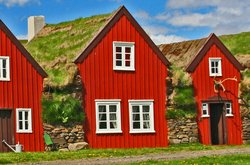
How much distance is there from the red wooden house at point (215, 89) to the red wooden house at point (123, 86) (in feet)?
8.70

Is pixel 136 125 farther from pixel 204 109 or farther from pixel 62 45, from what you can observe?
pixel 62 45

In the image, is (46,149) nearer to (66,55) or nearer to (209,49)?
(66,55)

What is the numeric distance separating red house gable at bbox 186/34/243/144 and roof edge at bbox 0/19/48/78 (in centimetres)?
972

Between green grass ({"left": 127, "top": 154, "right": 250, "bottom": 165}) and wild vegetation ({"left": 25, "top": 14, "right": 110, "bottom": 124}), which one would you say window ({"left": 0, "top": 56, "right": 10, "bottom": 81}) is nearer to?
wild vegetation ({"left": 25, "top": 14, "right": 110, "bottom": 124})

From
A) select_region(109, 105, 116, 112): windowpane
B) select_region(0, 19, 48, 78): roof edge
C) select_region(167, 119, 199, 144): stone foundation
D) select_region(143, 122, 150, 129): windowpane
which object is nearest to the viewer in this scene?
select_region(0, 19, 48, 78): roof edge

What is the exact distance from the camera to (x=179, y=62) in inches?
1679

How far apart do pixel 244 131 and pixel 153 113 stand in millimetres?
7001

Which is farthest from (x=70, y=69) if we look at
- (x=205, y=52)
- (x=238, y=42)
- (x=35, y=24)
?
(x=238, y=42)

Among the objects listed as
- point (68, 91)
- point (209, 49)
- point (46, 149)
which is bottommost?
point (46, 149)

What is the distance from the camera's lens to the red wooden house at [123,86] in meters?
37.7

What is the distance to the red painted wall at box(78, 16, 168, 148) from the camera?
3759cm

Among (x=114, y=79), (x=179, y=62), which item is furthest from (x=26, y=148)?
(x=179, y=62)

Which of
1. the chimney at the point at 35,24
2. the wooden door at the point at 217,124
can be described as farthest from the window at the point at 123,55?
the chimney at the point at 35,24

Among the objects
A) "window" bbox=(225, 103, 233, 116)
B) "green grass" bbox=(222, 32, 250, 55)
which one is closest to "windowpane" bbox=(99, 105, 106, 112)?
"window" bbox=(225, 103, 233, 116)
